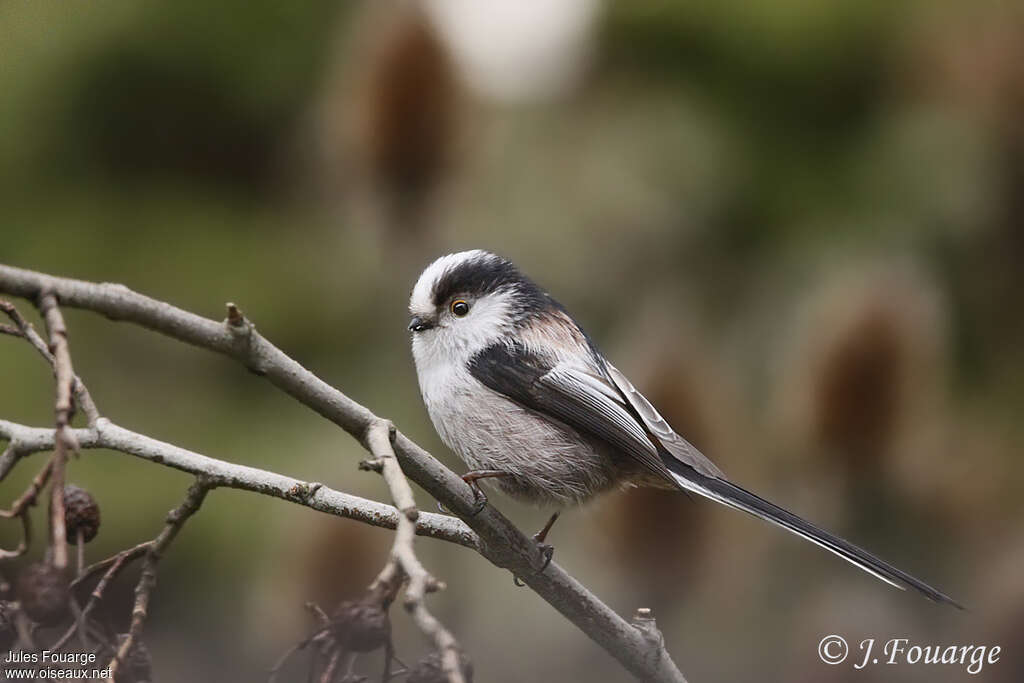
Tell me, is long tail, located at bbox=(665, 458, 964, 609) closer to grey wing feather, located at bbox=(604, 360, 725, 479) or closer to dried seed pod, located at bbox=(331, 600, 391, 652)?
grey wing feather, located at bbox=(604, 360, 725, 479)

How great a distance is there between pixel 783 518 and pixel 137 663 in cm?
94

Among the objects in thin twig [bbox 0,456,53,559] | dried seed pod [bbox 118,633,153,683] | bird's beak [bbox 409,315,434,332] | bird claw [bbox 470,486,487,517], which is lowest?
dried seed pod [bbox 118,633,153,683]

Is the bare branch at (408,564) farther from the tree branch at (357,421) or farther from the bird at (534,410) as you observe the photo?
the bird at (534,410)

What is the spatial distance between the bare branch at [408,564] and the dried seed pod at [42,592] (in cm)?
26

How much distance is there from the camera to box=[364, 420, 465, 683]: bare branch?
30.6 inches

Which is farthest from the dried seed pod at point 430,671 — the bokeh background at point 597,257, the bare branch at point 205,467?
the bokeh background at point 597,257

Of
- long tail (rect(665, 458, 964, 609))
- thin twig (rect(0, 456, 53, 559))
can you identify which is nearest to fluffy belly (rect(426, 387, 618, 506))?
long tail (rect(665, 458, 964, 609))

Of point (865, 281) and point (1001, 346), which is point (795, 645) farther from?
point (1001, 346)

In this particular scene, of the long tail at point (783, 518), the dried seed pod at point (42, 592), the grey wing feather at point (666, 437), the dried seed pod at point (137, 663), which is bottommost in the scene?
the dried seed pod at point (137, 663)

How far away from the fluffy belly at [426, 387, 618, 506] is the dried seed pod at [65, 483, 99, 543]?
0.69 m

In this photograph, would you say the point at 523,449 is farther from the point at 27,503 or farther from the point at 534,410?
the point at 27,503

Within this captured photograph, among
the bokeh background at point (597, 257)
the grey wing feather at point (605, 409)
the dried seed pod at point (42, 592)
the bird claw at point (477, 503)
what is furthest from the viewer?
the bokeh background at point (597, 257)

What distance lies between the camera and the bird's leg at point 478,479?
129cm

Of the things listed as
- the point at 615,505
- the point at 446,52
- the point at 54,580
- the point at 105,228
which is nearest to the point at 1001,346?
the point at 615,505
